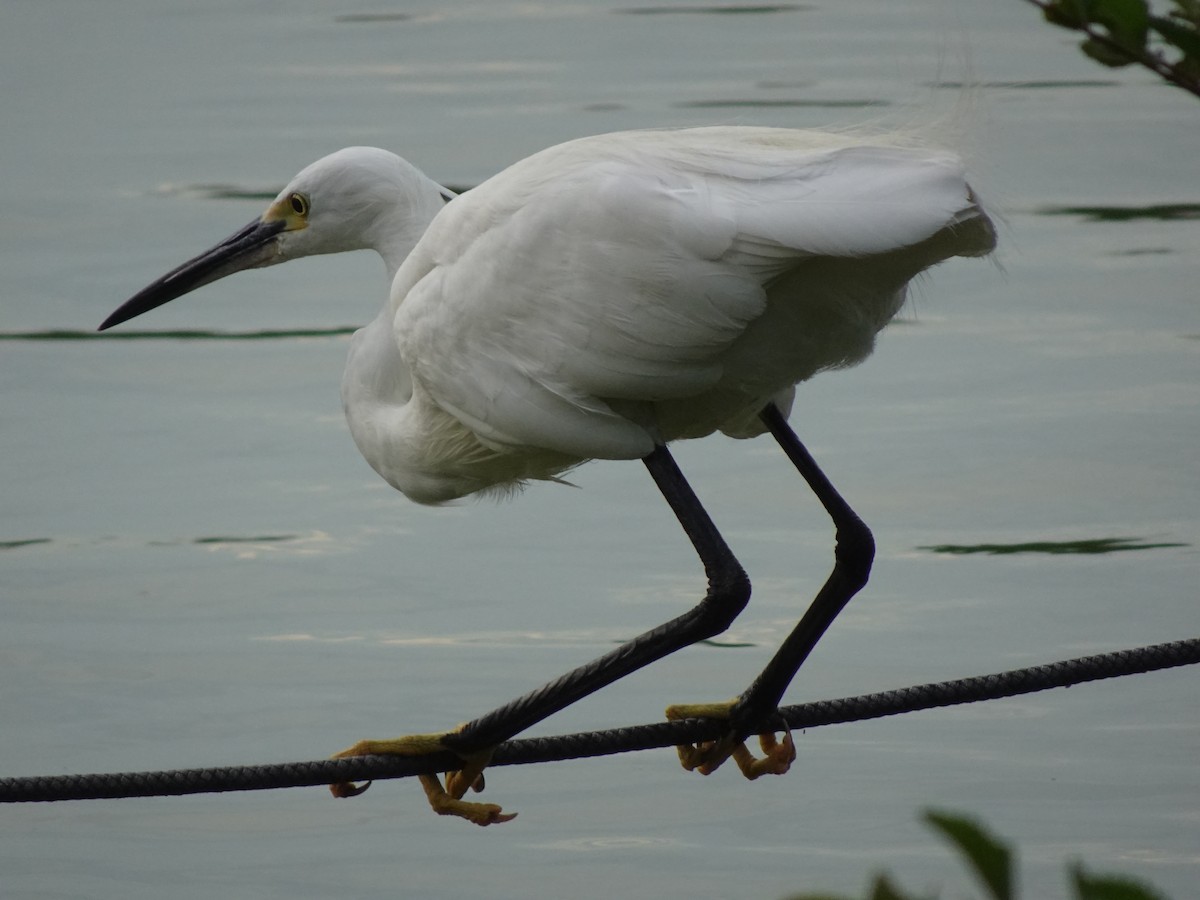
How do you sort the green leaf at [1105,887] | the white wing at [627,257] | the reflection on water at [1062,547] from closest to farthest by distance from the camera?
the green leaf at [1105,887] < the white wing at [627,257] < the reflection on water at [1062,547]

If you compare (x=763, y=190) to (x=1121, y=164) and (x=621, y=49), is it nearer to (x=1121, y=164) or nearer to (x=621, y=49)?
(x=1121, y=164)

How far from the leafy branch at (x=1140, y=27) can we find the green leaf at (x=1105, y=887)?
396 mm

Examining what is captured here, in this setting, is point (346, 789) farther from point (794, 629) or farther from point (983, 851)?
point (983, 851)

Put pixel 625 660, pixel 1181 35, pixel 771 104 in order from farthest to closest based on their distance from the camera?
1. pixel 771 104
2. pixel 625 660
3. pixel 1181 35

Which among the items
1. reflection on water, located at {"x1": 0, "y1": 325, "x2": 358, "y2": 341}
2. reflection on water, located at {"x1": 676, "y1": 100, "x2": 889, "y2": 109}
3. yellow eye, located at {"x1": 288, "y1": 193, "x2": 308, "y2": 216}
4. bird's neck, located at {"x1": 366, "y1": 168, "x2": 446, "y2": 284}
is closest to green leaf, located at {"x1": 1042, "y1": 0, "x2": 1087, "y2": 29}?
bird's neck, located at {"x1": 366, "y1": 168, "x2": 446, "y2": 284}

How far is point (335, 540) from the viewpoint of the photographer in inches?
222

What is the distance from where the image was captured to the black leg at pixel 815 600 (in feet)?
9.57

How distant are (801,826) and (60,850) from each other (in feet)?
4.75

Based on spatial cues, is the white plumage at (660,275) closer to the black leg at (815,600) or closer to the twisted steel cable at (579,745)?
the black leg at (815,600)

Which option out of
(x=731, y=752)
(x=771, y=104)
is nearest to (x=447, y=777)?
(x=731, y=752)

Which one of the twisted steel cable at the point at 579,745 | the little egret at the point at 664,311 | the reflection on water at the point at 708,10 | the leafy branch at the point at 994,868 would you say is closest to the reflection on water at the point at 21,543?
the little egret at the point at 664,311

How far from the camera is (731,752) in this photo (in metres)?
3.00

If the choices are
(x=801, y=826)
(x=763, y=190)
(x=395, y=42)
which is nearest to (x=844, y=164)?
(x=763, y=190)

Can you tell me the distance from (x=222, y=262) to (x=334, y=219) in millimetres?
229
